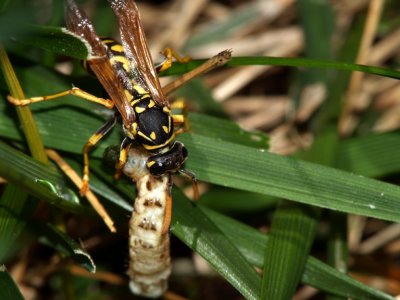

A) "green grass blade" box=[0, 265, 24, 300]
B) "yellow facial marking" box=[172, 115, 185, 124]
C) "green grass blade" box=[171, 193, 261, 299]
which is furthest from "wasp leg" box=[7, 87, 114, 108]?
"green grass blade" box=[0, 265, 24, 300]

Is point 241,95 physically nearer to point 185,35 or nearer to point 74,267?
point 185,35

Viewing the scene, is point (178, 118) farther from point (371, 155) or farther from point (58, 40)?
point (371, 155)

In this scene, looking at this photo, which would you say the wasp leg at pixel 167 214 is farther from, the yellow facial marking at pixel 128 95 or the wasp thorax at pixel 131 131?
the yellow facial marking at pixel 128 95

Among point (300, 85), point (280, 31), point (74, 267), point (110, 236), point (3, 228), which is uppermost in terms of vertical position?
point (280, 31)

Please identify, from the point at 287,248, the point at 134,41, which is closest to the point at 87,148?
the point at 134,41

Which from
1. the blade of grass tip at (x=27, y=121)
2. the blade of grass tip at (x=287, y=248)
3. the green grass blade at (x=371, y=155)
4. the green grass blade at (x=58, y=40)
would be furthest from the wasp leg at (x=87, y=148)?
the green grass blade at (x=371, y=155)

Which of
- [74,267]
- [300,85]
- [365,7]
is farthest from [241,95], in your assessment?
[74,267]
